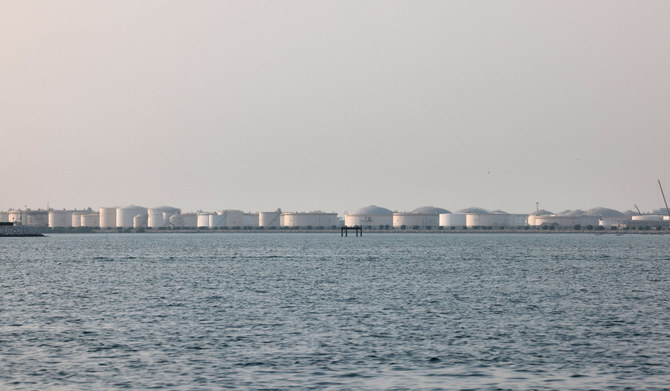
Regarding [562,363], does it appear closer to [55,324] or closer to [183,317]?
[183,317]

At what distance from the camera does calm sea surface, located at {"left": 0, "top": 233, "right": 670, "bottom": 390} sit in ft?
102

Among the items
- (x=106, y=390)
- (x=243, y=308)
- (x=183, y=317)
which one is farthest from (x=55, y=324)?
(x=106, y=390)

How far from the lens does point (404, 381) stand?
3059cm

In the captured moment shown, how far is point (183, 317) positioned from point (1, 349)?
1317cm

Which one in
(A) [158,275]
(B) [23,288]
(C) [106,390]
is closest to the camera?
(C) [106,390]

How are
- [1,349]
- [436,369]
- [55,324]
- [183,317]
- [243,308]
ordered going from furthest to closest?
[243,308] → [183,317] → [55,324] → [1,349] → [436,369]

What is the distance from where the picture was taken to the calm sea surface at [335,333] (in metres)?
31.2

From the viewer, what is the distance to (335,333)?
138ft

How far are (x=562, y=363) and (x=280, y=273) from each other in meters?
57.9

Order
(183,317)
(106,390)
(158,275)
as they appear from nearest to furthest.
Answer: (106,390) → (183,317) → (158,275)

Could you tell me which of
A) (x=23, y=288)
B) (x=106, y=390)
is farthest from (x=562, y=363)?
(x=23, y=288)

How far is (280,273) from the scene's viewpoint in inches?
3546

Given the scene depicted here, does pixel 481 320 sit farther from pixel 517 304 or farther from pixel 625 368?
pixel 625 368

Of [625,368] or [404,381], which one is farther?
[625,368]
